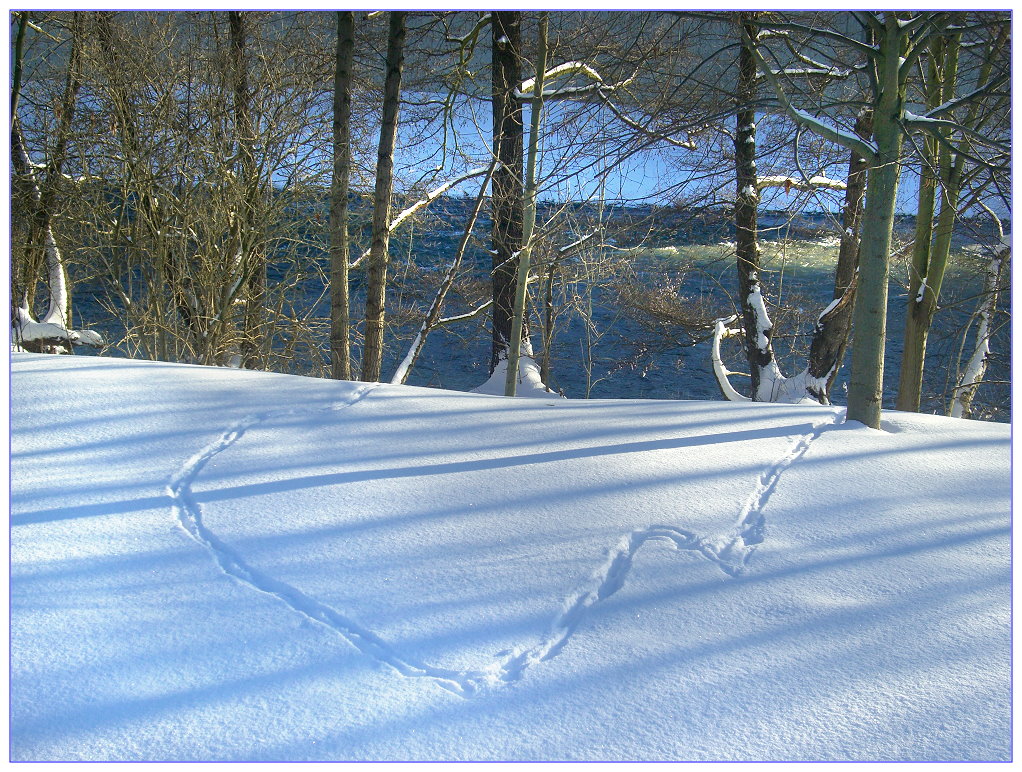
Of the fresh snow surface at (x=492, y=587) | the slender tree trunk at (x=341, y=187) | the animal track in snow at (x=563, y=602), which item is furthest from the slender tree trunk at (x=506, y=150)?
the animal track in snow at (x=563, y=602)

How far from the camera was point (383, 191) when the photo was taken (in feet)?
23.4

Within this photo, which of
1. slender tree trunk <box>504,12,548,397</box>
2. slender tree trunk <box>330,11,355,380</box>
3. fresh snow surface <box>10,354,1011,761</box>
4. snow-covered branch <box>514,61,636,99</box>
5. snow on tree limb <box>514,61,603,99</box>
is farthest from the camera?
slender tree trunk <box>330,11,355,380</box>

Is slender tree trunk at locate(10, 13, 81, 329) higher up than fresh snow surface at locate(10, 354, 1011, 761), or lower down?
higher up

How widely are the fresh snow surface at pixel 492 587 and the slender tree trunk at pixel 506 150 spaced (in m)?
4.33

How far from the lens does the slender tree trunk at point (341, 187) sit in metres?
6.91

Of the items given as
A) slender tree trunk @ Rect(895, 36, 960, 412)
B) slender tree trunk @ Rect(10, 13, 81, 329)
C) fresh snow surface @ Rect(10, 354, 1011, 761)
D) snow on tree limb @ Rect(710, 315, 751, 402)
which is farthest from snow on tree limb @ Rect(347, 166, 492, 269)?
fresh snow surface @ Rect(10, 354, 1011, 761)

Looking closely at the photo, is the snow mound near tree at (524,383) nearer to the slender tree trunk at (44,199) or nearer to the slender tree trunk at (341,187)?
the slender tree trunk at (341,187)

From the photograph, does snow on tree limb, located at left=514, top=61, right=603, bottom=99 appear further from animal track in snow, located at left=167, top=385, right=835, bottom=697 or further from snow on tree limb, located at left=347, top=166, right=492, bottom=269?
animal track in snow, located at left=167, top=385, right=835, bottom=697

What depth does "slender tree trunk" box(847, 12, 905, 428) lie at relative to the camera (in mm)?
3746

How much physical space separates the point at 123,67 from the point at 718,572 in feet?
24.1

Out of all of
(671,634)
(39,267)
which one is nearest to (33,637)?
(671,634)

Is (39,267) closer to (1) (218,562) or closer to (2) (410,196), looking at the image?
(2) (410,196)

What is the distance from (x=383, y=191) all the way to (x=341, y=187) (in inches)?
15.1

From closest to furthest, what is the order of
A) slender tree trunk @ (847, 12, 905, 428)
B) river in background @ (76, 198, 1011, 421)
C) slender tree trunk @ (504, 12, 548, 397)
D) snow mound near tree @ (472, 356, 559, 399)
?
slender tree trunk @ (847, 12, 905, 428), slender tree trunk @ (504, 12, 548, 397), snow mound near tree @ (472, 356, 559, 399), river in background @ (76, 198, 1011, 421)
